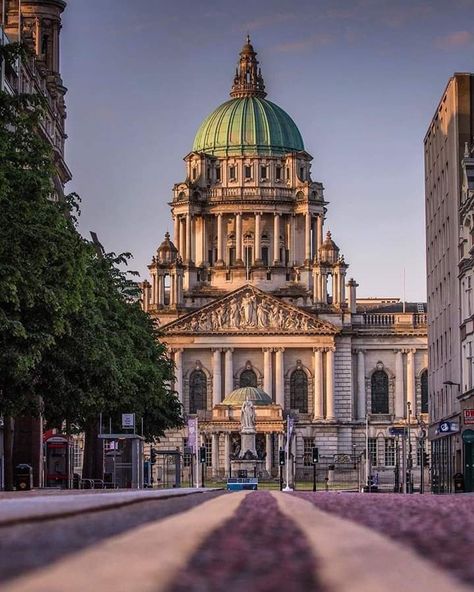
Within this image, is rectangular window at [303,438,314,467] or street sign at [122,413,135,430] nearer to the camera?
street sign at [122,413,135,430]

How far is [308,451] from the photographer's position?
163 m

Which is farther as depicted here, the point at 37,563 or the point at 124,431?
the point at 124,431

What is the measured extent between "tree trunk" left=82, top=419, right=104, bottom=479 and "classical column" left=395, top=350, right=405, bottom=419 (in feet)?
324

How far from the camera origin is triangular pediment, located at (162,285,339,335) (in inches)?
6575

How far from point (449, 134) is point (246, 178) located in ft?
338

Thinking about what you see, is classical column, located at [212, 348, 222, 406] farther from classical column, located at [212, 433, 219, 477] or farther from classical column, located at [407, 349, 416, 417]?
classical column, located at [407, 349, 416, 417]

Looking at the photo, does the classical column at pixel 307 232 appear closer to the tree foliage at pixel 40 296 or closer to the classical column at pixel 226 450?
the classical column at pixel 226 450

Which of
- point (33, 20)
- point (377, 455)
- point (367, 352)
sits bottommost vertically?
point (377, 455)

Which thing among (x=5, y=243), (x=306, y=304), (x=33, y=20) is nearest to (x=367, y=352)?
(x=306, y=304)

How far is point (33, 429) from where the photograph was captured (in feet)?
210

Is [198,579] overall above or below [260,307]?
below

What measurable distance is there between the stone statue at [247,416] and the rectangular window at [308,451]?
11.7 metres

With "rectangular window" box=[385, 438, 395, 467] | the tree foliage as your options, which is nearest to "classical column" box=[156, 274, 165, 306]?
"rectangular window" box=[385, 438, 395, 467]

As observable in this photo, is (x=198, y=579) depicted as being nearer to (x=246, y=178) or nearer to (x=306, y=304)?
(x=306, y=304)
